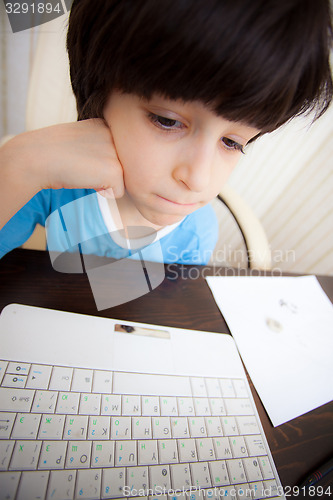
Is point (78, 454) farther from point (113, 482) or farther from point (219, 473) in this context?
point (219, 473)

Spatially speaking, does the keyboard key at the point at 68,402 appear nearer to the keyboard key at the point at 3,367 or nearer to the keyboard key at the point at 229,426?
the keyboard key at the point at 3,367

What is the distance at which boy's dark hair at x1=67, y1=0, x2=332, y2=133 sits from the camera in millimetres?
259

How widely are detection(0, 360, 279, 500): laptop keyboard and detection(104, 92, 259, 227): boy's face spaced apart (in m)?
0.28

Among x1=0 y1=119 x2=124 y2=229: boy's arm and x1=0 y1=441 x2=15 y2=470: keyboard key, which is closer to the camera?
x1=0 y1=441 x2=15 y2=470: keyboard key

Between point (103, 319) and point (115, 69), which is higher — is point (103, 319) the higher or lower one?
the lower one

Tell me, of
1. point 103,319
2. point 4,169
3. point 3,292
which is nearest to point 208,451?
point 103,319

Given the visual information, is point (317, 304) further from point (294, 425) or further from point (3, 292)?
point (3, 292)

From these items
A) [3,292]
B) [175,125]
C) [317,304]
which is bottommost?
[3,292]

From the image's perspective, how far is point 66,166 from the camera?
0.39 meters

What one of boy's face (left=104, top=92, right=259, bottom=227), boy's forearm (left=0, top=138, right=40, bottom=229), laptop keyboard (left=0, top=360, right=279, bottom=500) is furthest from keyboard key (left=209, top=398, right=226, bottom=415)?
boy's forearm (left=0, top=138, right=40, bottom=229)

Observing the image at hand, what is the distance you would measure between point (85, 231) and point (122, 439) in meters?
0.44

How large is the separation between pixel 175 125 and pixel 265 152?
908mm

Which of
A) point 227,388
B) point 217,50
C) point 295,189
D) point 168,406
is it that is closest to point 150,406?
point 168,406

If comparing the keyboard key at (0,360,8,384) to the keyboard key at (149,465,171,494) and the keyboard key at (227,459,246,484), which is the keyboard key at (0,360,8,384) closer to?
the keyboard key at (149,465,171,494)
